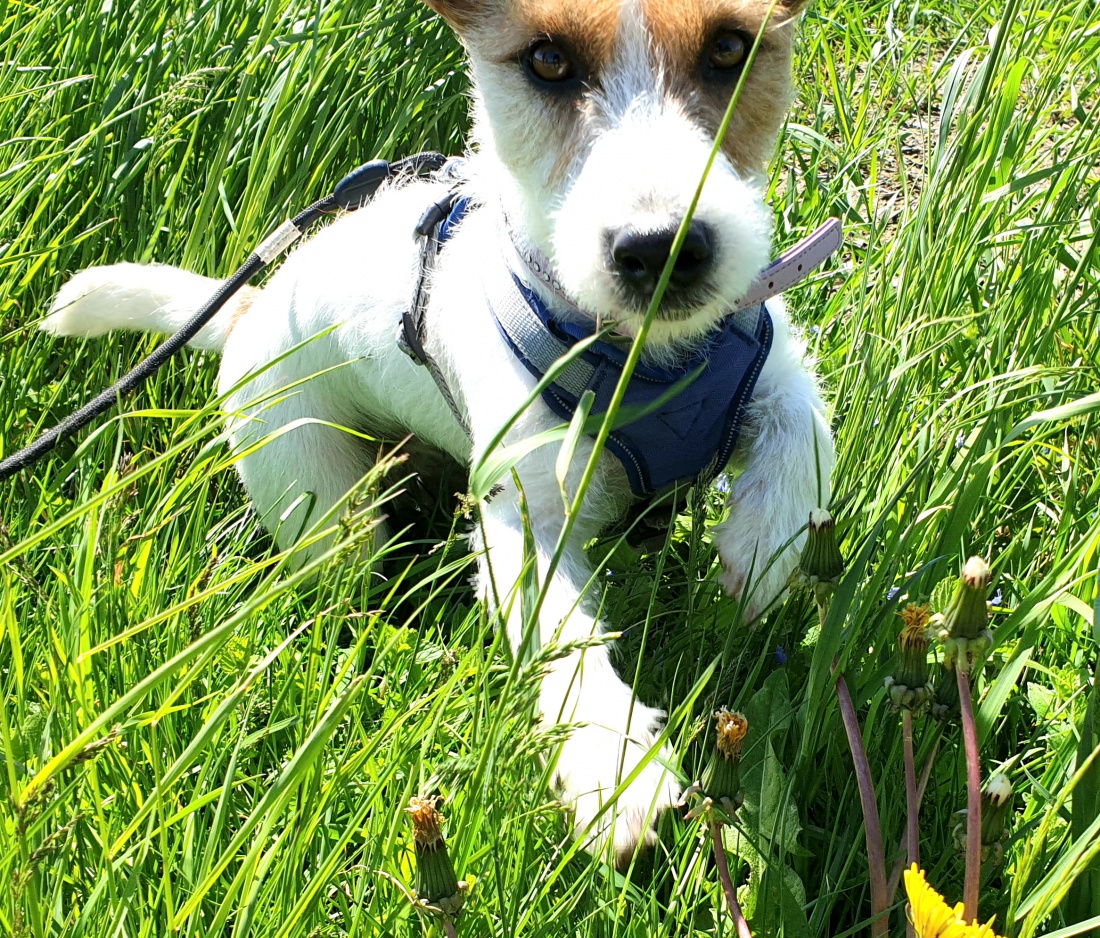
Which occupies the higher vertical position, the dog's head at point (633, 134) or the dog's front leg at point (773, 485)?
the dog's head at point (633, 134)

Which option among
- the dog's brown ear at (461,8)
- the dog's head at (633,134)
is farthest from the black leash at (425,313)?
the dog's brown ear at (461,8)

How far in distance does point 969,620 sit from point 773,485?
1.01 metres

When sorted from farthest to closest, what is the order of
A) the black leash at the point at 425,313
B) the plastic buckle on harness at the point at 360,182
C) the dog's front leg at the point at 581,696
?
1. the plastic buckle on harness at the point at 360,182
2. the black leash at the point at 425,313
3. the dog's front leg at the point at 581,696

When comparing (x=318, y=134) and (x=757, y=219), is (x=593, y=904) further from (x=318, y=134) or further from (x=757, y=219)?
(x=318, y=134)

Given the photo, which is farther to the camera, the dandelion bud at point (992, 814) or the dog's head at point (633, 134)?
the dog's head at point (633, 134)

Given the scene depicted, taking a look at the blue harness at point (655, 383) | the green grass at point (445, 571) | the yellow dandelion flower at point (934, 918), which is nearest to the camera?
the yellow dandelion flower at point (934, 918)

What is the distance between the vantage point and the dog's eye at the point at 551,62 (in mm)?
2246

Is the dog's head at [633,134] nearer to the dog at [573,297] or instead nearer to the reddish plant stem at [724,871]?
the dog at [573,297]

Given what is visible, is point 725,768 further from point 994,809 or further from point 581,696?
point 581,696

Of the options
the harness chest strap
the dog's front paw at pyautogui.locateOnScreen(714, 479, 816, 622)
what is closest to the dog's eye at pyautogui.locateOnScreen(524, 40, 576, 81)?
the harness chest strap

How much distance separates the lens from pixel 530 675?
1.31 m

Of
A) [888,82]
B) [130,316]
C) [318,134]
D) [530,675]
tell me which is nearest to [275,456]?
[130,316]

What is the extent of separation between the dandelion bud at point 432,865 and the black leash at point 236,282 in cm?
143

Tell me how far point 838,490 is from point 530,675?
1368 millimetres
